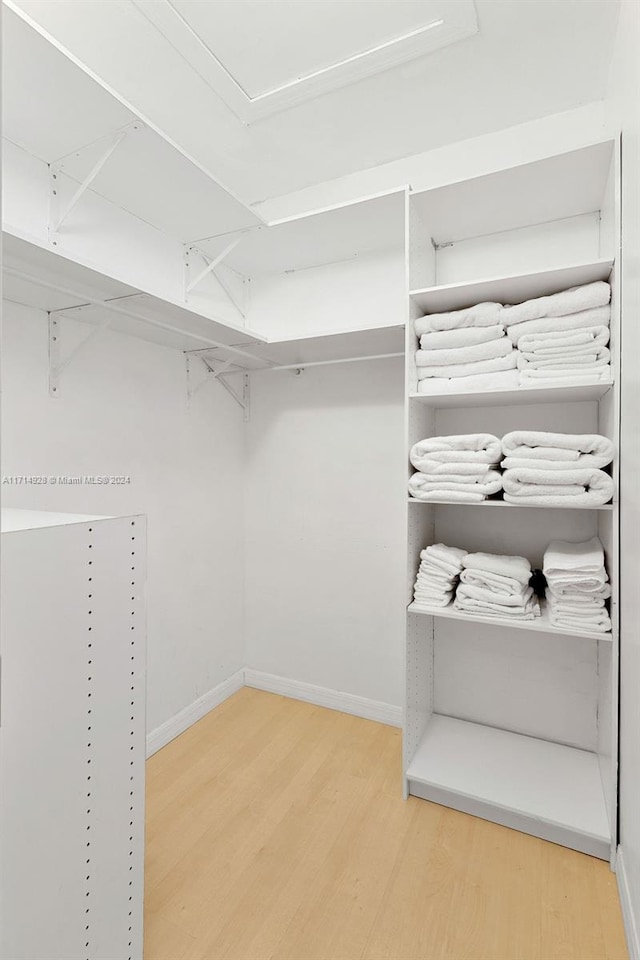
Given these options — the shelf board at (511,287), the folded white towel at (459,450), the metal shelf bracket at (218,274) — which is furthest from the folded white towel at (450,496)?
the metal shelf bracket at (218,274)

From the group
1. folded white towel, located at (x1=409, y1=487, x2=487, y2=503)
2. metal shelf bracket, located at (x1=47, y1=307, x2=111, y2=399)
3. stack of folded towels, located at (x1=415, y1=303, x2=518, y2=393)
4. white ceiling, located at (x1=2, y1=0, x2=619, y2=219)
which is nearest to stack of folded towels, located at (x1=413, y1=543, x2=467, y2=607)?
folded white towel, located at (x1=409, y1=487, x2=487, y2=503)

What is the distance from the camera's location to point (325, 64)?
5.74ft

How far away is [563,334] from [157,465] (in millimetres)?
1641

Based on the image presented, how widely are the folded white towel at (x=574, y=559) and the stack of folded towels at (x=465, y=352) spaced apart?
23.6 inches

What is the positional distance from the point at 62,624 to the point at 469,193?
6.15ft

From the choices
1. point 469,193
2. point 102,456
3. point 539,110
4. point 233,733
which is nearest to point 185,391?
point 102,456

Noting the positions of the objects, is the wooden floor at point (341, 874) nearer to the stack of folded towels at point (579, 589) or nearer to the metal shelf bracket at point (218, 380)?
the stack of folded towels at point (579, 589)

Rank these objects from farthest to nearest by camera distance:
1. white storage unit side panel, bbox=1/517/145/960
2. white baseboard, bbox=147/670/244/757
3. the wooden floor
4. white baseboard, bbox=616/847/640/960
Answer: white baseboard, bbox=147/670/244/757 → the wooden floor → white baseboard, bbox=616/847/640/960 → white storage unit side panel, bbox=1/517/145/960

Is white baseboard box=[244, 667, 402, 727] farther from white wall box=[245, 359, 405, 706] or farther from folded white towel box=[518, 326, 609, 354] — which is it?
folded white towel box=[518, 326, 609, 354]

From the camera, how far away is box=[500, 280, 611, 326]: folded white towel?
1.72m

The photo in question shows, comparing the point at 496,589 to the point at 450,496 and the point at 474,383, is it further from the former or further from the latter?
the point at 474,383

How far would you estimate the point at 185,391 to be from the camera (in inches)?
96.8

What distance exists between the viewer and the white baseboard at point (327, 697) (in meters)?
2.51

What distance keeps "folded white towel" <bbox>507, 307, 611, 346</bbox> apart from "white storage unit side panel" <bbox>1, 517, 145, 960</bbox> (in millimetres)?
1396
